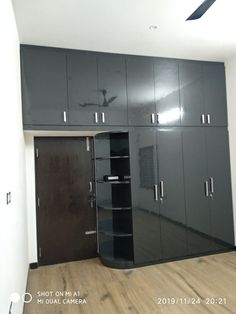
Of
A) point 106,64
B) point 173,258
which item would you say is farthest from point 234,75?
point 173,258

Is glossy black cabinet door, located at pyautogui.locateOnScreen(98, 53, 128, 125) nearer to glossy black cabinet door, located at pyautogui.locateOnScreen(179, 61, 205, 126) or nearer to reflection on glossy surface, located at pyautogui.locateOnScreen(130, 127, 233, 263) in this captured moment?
reflection on glossy surface, located at pyautogui.locateOnScreen(130, 127, 233, 263)

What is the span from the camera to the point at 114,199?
13.1ft

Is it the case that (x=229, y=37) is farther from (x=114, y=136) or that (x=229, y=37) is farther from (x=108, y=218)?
(x=108, y=218)

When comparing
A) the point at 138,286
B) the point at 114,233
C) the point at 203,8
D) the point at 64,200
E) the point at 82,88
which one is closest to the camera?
the point at 203,8

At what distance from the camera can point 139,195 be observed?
350 centimetres

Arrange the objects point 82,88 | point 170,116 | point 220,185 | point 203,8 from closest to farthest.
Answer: point 203,8 < point 82,88 < point 170,116 < point 220,185

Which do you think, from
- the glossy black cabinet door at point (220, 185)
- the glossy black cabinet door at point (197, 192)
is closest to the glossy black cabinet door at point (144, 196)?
the glossy black cabinet door at point (197, 192)

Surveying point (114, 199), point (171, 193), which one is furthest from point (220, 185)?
point (114, 199)

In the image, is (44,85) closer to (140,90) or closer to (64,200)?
(140,90)

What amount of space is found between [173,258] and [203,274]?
539mm

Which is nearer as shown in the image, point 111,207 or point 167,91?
point 111,207

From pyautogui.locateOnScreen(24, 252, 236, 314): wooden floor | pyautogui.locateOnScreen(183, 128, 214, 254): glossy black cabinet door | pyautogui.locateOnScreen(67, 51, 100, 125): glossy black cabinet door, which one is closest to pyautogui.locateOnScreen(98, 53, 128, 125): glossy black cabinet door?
pyautogui.locateOnScreen(67, 51, 100, 125): glossy black cabinet door

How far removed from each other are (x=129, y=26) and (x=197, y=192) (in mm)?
2453

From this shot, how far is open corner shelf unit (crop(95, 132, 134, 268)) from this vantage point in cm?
354
